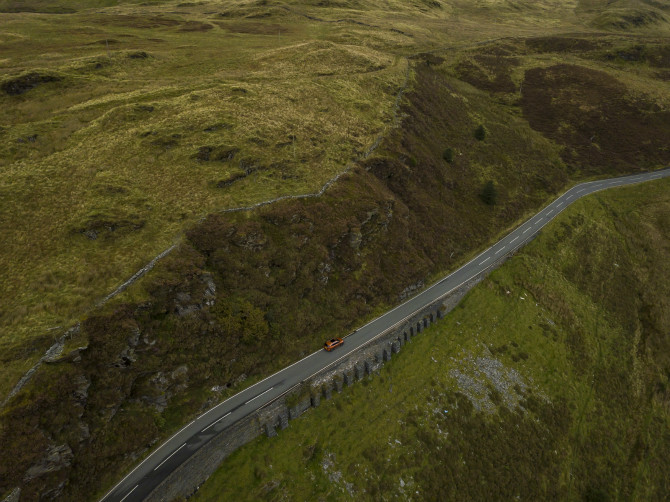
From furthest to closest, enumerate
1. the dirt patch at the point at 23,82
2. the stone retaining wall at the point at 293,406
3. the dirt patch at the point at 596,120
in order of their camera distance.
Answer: the dirt patch at the point at 596,120 < the dirt patch at the point at 23,82 < the stone retaining wall at the point at 293,406

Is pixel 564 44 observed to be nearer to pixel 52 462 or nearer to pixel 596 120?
pixel 596 120

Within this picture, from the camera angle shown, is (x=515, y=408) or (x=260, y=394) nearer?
(x=260, y=394)

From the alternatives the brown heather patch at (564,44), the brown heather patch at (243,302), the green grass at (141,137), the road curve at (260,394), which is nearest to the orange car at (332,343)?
the road curve at (260,394)

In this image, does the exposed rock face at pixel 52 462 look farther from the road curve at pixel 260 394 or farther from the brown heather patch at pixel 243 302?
the road curve at pixel 260 394

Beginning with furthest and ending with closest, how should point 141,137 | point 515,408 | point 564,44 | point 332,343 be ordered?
1. point 564,44
2. point 141,137
3. point 515,408
4. point 332,343

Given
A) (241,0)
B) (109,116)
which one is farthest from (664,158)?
(241,0)

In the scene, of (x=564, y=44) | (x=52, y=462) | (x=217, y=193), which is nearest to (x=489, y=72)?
(x=564, y=44)

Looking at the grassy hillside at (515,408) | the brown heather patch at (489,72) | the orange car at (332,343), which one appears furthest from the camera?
the brown heather patch at (489,72)
